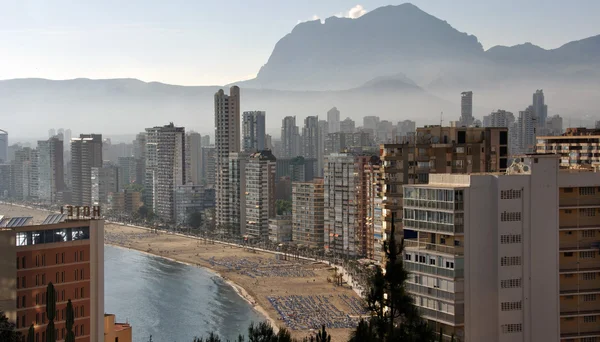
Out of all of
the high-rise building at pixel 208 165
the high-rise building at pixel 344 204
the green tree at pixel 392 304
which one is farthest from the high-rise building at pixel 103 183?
the green tree at pixel 392 304

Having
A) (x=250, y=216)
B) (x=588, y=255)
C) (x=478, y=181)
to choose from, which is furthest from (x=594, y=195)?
(x=250, y=216)

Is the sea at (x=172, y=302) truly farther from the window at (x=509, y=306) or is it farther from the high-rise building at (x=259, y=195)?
the window at (x=509, y=306)

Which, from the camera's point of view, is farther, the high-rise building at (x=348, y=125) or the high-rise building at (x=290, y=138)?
the high-rise building at (x=348, y=125)

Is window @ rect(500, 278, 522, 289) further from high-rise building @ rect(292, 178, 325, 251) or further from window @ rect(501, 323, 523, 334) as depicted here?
high-rise building @ rect(292, 178, 325, 251)

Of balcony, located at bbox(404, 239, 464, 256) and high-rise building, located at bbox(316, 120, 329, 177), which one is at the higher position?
high-rise building, located at bbox(316, 120, 329, 177)

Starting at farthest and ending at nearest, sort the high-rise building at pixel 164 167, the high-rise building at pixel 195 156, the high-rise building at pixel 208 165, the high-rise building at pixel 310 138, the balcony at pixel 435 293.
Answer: the high-rise building at pixel 310 138
the high-rise building at pixel 195 156
the high-rise building at pixel 208 165
the high-rise building at pixel 164 167
the balcony at pixel 435 293

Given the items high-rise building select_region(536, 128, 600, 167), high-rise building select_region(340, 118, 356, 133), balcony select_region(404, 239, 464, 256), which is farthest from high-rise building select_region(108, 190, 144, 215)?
balcony select_region(404, 239, 464, 256)
